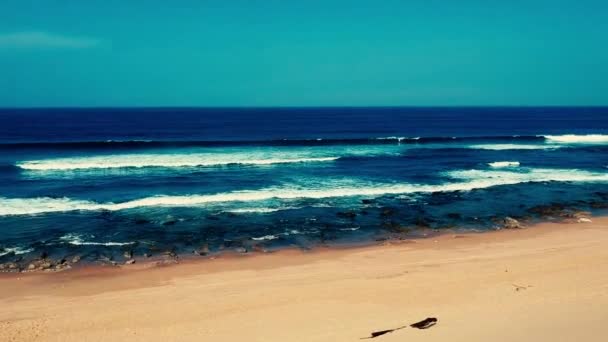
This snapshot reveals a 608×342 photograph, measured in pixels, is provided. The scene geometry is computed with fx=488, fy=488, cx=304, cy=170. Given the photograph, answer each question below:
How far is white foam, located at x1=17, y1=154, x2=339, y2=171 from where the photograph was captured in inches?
1151

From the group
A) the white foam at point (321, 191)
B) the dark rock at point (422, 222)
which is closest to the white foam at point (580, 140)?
the white foam at point (321, 191)

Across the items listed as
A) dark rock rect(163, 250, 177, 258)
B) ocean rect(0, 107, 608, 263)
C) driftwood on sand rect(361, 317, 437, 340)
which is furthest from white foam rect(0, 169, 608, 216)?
driftwood on sand rect(361, 317, 437, 340)

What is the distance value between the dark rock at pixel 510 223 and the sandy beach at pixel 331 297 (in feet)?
8.35

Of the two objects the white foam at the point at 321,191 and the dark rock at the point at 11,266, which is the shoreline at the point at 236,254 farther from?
the white foam at the point at 321,191

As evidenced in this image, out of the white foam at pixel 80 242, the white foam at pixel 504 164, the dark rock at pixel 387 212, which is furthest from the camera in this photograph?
the white foam at pixel 504 164

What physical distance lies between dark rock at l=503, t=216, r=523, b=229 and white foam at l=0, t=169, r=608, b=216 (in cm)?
549

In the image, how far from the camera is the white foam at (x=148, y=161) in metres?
29.2

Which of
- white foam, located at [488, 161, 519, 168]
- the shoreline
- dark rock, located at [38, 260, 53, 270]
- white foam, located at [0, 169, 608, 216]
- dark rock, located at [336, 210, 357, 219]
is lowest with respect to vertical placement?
the shoreline

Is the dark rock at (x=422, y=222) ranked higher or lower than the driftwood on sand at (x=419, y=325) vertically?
lower

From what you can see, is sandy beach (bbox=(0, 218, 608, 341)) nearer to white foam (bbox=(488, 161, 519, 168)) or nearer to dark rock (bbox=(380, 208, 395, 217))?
dark rock (bbox=(380, 208, 395, 217))

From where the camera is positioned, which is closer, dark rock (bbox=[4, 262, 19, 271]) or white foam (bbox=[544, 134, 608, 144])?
dark rock (bbox=[4, 262, 19, 271])

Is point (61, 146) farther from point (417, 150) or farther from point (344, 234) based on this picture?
point (344, 234)

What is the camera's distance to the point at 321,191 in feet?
73.3

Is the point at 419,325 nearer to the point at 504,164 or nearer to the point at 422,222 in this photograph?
the point at 422,222
